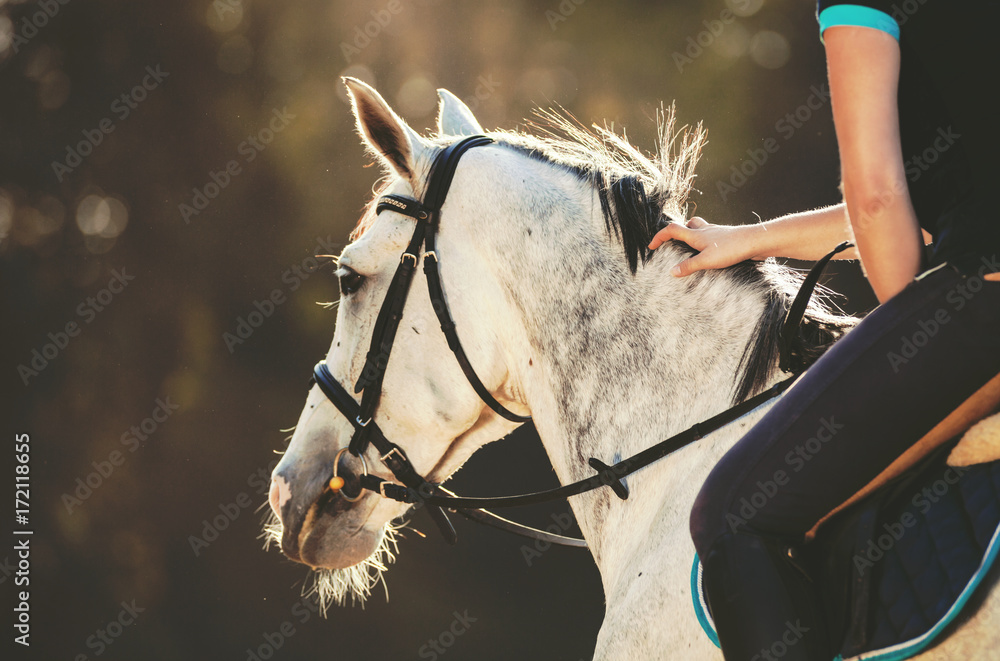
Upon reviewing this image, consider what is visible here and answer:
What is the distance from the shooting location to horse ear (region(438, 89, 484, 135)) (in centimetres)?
185

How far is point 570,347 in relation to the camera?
1409 mm

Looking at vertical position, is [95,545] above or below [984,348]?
below

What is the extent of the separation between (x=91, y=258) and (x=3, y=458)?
139 centimetres

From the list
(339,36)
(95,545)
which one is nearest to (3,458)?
(95,545)

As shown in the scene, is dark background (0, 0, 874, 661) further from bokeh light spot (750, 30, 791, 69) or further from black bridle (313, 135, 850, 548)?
black bridle (313, 135, 850, 548)

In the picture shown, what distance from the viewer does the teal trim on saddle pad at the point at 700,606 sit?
101 cm

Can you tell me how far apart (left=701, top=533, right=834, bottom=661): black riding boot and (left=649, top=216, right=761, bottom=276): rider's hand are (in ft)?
1.84

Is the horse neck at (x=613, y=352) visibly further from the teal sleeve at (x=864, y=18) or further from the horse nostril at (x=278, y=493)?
the horse nostril at (x=278, y=493)

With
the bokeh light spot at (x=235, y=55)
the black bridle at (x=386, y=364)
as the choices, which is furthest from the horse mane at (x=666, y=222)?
the bokeh light spot at (x=235, y=55)

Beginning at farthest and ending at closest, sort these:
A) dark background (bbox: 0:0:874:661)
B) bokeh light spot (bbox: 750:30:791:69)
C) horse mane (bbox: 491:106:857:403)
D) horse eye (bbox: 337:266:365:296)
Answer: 1. dark background (bbox: 0:0:874:661)
2. bokeh light spot (bbox: 750:30:791:69)
3. horse eye (bbox: 337:266:365:296)
4. horse mane (bbox: 491:106:857:403)

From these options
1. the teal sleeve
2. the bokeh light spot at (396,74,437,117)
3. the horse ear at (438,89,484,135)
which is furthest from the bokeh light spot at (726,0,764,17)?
the teal sleeve

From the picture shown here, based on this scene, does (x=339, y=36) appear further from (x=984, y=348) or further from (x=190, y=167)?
(x=984, y=348)

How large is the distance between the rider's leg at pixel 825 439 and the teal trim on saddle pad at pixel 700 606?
74 millimetres

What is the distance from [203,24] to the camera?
167 inches
